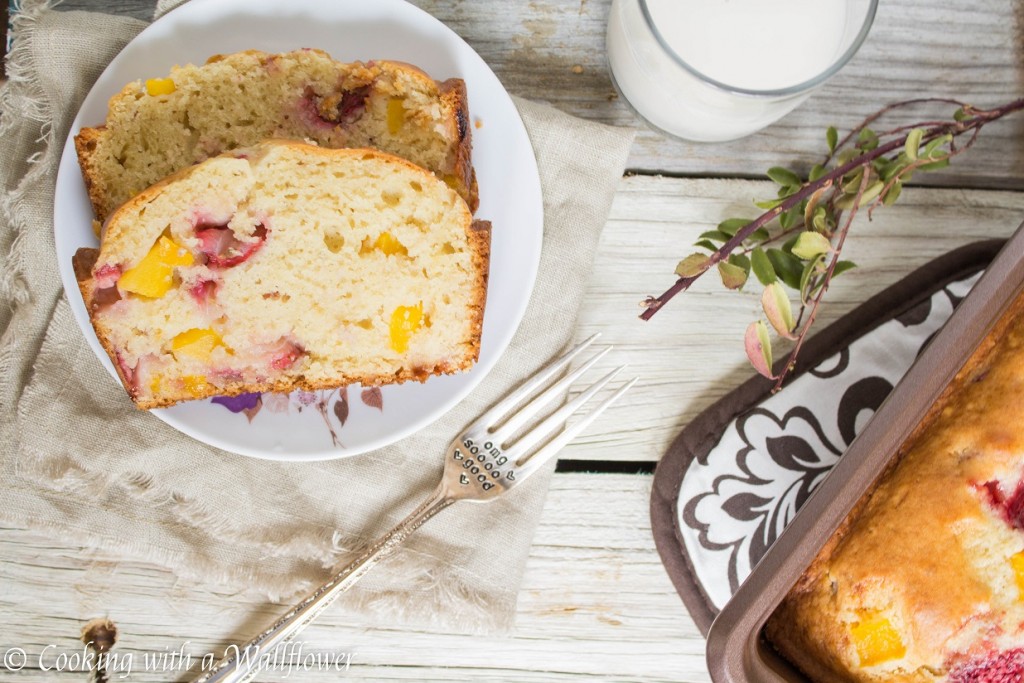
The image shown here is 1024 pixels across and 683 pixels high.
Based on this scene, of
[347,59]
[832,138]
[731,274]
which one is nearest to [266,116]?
[347,59]

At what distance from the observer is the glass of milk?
4.60 feet

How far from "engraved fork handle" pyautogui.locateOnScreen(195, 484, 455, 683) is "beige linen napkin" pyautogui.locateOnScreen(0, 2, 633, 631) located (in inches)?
2.4

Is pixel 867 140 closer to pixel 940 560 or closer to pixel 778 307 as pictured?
pixel 778 307

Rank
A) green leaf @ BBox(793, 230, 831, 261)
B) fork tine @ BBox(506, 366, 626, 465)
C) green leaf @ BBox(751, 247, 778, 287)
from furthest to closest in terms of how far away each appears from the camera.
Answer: fork tine @ BBox(506, 366, 626, 465) < green leaf @ BBox(751, 247, 778, 287) < green leaf @ BBox(793, 230, 831, 261)

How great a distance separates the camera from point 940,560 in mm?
1306

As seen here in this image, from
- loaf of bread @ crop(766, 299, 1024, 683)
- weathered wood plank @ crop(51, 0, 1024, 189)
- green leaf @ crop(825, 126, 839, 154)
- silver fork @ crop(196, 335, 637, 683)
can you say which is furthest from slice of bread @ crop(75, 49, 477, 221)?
loaf of bread @ crop(766, 299, 1024, 683)

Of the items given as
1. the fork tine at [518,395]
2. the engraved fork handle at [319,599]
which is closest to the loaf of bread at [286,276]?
the fork tine at [518,395]

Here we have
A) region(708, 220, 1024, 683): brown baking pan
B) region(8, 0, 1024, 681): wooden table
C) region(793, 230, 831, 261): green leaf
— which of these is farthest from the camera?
region(8, 0, 1024, 681): wooden table

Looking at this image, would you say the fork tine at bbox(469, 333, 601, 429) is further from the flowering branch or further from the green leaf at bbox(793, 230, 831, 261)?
the green leaf at bbox(793, 230, 831, 261)

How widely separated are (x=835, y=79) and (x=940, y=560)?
3.45ft

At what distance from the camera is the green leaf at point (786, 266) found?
1562 mm

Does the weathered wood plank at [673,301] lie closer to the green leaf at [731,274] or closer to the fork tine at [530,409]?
the fork tine at [530,409]

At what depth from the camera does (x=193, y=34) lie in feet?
4.93

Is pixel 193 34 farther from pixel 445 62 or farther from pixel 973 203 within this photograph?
pixel 973 203
